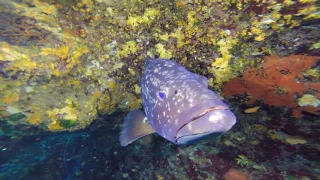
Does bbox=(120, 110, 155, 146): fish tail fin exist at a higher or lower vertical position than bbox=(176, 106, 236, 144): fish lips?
lower

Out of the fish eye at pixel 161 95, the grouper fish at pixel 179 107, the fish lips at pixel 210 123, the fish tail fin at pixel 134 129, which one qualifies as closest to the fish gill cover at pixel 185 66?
the grouper fish at pixel 179 107

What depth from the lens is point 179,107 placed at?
2.45 m

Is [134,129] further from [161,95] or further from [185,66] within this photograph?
[185,66]

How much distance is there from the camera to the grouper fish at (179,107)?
2072 millimetres

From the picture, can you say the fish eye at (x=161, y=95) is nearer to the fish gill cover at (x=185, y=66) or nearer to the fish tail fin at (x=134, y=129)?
the fish tail fin at (x=134, y=129)

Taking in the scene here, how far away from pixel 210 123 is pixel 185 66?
2.38 meters

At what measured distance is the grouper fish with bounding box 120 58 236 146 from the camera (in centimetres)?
207

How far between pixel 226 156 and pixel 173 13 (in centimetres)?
305

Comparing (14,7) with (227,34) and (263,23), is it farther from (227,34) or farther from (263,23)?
(263,23)

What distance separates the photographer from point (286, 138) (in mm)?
3393

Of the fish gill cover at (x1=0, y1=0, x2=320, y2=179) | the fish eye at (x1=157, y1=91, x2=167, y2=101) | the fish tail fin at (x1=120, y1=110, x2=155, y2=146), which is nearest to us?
the fish eye at (x1=157, y1=91, x2=167, y2=101)

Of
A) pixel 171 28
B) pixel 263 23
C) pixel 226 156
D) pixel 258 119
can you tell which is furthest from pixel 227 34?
pixel 226 156

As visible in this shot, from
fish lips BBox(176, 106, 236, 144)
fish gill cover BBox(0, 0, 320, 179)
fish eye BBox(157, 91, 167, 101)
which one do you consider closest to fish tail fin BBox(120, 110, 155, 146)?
fish eye BBox(157, 91, 167, 101)

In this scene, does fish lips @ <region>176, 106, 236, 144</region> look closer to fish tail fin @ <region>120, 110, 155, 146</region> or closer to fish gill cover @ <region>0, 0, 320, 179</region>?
fish tail fin @ <region>120, 110, 155, 146</region>
